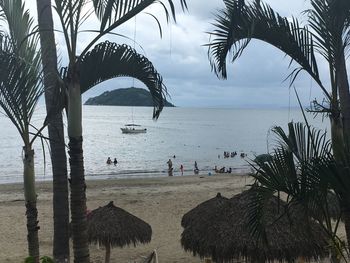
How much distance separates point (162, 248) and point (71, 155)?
8.05 meters

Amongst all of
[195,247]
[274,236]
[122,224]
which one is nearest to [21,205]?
[122,224]

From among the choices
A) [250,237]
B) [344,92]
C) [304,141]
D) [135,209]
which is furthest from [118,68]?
[135,209]

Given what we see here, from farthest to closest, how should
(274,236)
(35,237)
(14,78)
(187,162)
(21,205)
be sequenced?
(187,162), (21,205), (274,236), (35,237), (14,78)

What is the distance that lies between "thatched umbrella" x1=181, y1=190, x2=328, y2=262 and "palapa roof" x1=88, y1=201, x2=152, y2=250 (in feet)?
5.89

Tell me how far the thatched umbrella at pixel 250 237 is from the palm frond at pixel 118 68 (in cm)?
185

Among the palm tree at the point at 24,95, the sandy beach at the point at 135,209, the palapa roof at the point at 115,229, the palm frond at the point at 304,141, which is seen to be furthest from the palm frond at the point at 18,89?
the sandy beach at the point at 135,209

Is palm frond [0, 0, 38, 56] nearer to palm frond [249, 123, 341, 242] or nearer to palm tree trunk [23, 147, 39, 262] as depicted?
palm tree trunk [23, 147, 39, 262]

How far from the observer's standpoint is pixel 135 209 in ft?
55.9

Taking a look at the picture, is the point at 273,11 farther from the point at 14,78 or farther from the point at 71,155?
the point at 14,78

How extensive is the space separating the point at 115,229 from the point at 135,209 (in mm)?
8080

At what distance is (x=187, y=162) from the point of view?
4781cm

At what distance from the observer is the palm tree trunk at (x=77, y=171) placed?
3.95m

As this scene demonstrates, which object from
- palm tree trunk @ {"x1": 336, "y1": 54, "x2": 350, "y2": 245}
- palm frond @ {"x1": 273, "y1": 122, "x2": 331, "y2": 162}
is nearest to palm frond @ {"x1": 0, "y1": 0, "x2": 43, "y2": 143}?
palm frond @ {"x1": 273, "y1": 122, "x2": 331, "y2": 162}

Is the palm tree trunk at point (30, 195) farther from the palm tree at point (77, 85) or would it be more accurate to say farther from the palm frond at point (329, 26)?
the palm frond at point (329, 26)
